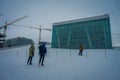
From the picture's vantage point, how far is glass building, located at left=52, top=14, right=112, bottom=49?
4054 centimetres

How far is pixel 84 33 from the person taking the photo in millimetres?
44094

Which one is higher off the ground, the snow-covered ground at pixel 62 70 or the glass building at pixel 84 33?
the glass building at pixel 84 33

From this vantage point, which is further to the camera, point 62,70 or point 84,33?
point 84,33

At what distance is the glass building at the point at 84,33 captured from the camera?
40.5 m

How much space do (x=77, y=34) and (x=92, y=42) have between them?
7504 mm

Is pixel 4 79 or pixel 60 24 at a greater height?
pixel 60 24

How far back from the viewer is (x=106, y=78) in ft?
16.3

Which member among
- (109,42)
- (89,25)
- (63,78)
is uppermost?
(89,25)

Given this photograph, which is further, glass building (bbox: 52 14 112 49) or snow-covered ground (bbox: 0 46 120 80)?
glass building (bbox: 52 14 112 49)

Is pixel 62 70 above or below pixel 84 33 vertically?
below

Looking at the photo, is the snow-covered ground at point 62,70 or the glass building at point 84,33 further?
the glass building at point 84,33

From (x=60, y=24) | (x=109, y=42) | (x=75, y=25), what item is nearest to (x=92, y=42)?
(x=109, y=42)

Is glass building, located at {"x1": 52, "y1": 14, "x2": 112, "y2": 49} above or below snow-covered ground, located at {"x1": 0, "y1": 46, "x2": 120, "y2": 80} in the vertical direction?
above

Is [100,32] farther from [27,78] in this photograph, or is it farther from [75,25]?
[27,78]
